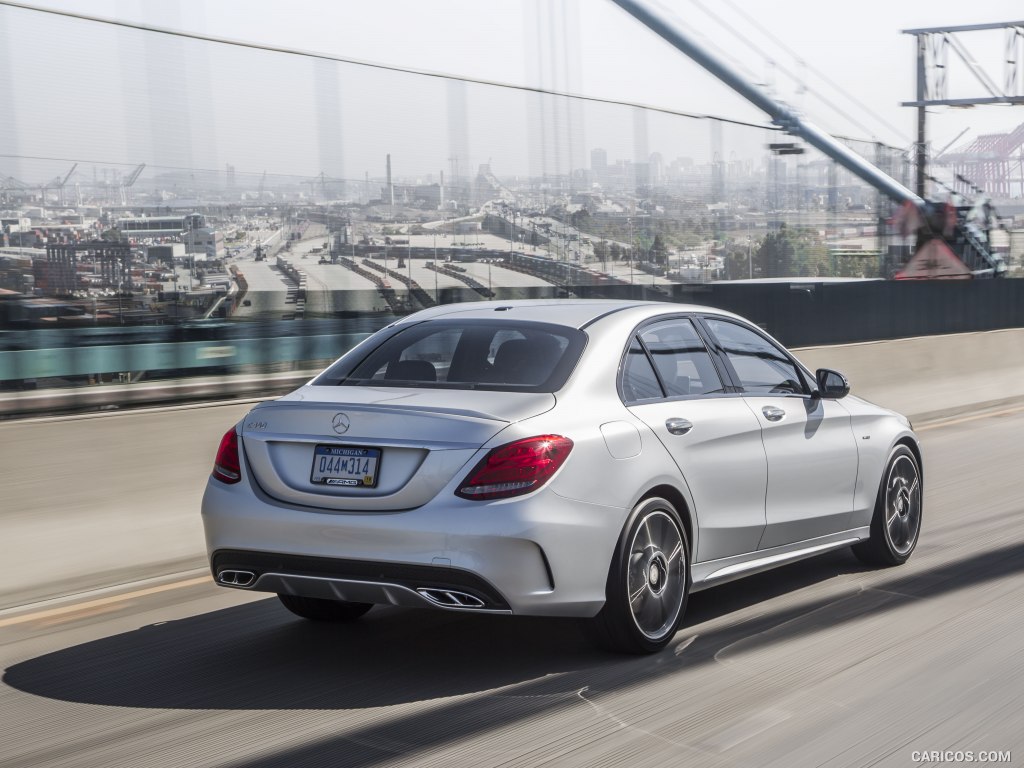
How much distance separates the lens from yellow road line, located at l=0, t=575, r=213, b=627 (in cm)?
714

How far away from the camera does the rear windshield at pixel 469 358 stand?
6.26m

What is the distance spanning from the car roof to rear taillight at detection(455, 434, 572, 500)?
41.9 inches

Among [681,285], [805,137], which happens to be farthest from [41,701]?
[805,137]

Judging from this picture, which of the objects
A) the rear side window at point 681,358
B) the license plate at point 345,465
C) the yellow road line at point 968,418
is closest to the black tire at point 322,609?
the license plate at point 345,465

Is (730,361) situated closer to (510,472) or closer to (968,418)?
(510,472)

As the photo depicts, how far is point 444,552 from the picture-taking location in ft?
18.2

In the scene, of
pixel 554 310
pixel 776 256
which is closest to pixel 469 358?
pixel 554 310

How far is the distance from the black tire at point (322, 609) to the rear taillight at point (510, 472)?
1653 mm

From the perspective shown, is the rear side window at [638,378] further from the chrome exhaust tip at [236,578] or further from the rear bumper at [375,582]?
the chrome exhaust tip at [236,578]

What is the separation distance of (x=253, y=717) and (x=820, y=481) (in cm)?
344

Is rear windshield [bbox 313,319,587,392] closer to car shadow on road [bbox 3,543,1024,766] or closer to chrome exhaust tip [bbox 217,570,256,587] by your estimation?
chrome exhaust tip [bbox 217,570,256,587]

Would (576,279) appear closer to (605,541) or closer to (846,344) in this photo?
(846,344)

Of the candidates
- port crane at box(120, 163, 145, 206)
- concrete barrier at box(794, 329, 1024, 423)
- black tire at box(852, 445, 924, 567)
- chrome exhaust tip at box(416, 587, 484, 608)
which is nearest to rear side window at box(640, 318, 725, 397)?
chrome exhaust tip at box(416, 587, 484, 608)

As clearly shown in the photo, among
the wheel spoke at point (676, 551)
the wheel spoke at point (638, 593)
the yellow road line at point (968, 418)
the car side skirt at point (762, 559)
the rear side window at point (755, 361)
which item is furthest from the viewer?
the yellow road line at point (968, 418)
